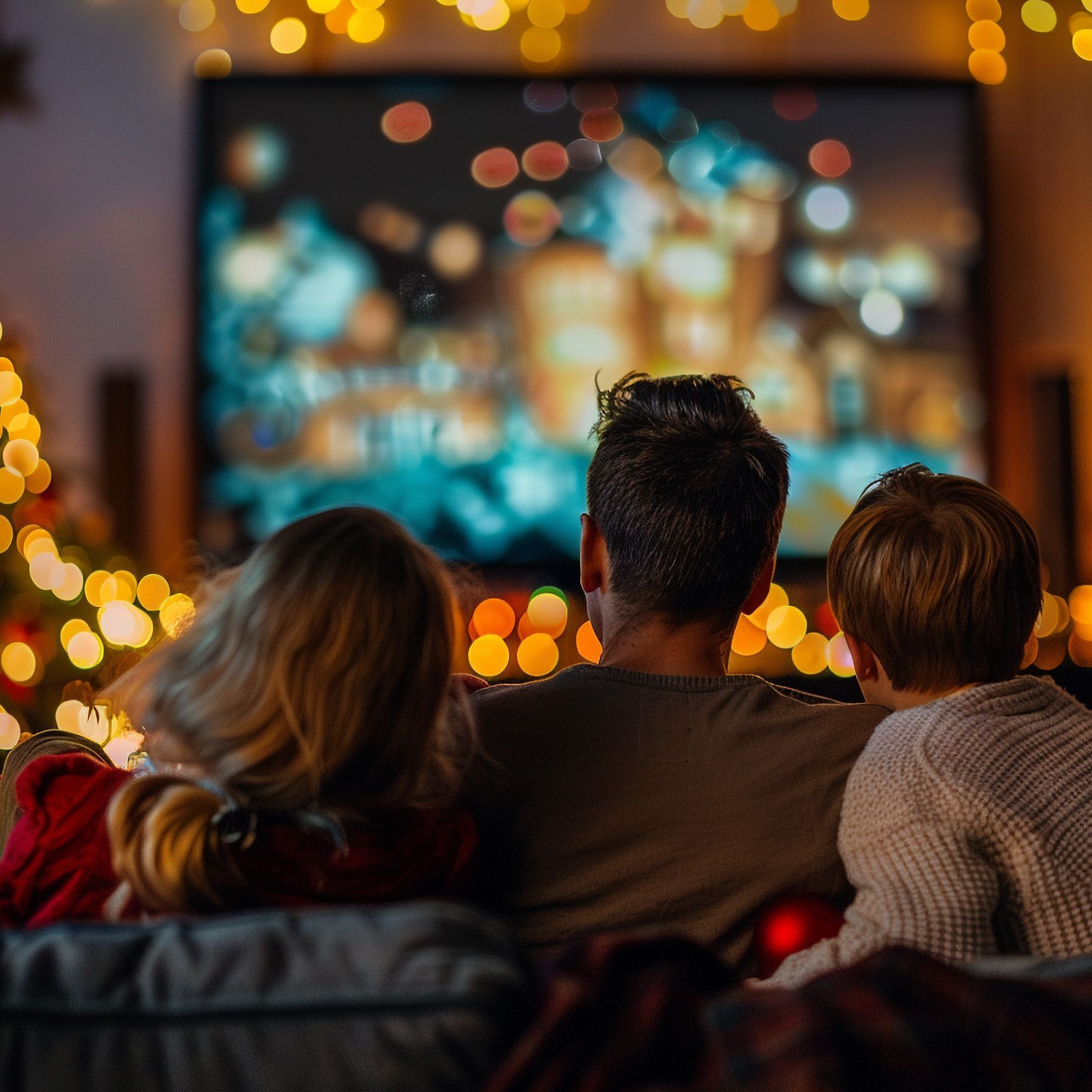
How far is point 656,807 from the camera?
113 centimetres

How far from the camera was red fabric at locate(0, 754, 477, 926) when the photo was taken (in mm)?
946

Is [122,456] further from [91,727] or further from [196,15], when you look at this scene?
[196,15]

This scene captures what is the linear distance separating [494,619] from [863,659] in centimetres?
228

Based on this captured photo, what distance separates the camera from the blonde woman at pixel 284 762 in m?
0.91

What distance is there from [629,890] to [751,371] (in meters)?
2.71

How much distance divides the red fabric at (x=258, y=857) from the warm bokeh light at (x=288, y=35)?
10.5 ft

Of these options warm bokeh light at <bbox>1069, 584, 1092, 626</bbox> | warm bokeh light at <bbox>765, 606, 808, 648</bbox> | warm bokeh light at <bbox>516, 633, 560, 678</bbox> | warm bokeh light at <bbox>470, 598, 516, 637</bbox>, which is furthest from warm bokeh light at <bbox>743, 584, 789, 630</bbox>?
warm bokeh light at <bbox>1069, 584, 1092, 626</bbox>

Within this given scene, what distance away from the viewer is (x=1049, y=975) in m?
0.67

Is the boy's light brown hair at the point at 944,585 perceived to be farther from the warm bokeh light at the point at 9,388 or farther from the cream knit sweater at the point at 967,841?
the warm bokeh light at the point at 9,388

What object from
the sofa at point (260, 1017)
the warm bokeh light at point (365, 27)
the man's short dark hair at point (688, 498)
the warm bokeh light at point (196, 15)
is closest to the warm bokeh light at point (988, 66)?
the warm bokeh light at point (365, 27)

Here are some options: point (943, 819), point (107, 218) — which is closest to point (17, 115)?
point (107, 218)

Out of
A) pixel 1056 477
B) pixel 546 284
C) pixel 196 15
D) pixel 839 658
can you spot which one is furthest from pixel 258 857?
pixel 196 15

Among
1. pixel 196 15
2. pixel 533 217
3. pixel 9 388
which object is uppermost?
pixel 196 15

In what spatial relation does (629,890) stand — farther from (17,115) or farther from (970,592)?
(17,115)
